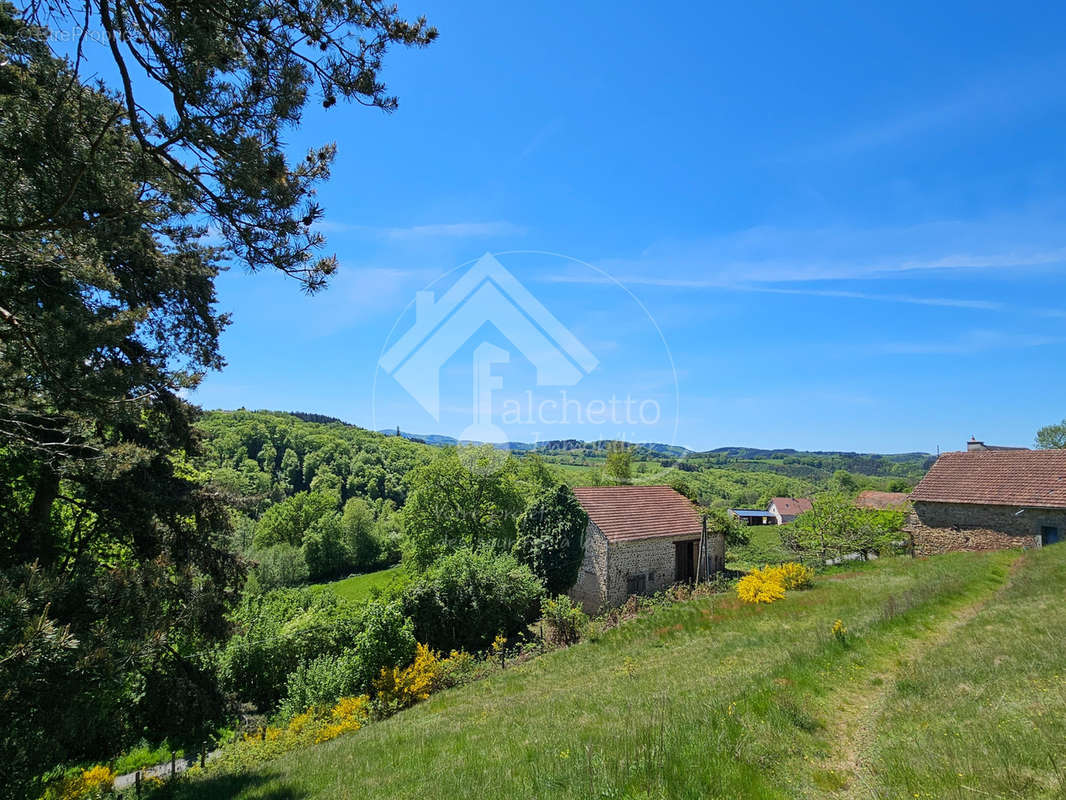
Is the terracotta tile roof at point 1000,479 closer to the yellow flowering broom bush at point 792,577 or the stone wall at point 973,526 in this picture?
the stone wall at point 973,526

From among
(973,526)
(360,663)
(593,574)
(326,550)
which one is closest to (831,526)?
(973,526)

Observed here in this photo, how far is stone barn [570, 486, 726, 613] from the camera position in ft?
70.5

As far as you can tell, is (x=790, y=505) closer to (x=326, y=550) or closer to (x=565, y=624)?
(x=326, y=550)

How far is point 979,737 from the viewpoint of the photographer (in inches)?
178

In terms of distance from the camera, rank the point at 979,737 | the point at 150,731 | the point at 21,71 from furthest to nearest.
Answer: the point at 150,731, the point at 979,737, the point at 21,71

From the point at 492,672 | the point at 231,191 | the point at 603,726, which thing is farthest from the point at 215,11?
the point at 492,672

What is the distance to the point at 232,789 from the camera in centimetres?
739

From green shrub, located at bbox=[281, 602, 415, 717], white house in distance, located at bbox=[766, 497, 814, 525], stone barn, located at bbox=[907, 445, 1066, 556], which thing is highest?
stone barn, located at bbox=[907, 445, 1066, 556]

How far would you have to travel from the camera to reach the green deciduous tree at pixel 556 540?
21.7m

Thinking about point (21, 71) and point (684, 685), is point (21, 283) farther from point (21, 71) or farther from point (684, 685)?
point (684, 685)

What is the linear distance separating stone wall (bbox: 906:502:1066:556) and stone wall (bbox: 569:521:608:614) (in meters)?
17.8

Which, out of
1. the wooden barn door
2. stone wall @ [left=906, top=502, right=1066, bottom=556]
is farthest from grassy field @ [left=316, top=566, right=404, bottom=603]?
stone wall @ [left=906, top=502, right=1066, bottom=556]

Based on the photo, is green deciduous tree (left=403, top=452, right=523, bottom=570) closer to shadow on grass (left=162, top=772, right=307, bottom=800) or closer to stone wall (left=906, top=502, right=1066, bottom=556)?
shadow on grass (left=162, top=772, right=307, bottom=800)

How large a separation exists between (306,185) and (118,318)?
2344 millimetres
